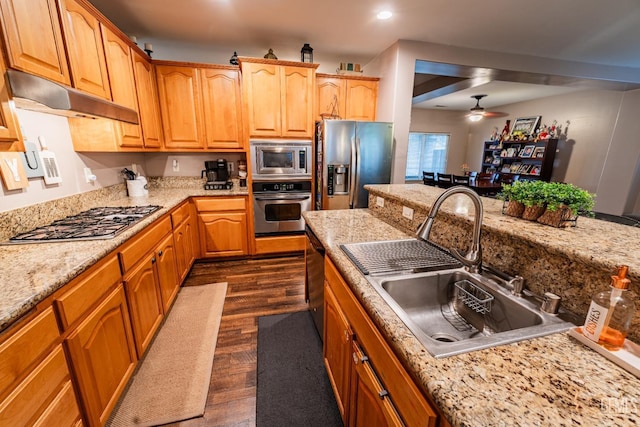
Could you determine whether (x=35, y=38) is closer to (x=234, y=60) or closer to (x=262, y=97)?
(x=262, y=97)

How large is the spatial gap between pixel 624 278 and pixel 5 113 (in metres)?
2.10

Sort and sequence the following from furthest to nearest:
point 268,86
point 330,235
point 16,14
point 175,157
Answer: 1. point 175,157
2. point 268,86
3. point 330,235
4. point 16,14

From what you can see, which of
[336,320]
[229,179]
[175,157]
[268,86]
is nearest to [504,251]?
[336,320]

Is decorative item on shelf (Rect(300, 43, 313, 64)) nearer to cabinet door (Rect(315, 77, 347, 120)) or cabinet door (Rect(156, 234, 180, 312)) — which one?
cabinet door (Rect(315, 77, 347, 120))

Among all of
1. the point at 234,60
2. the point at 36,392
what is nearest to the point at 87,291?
the point at 36,392

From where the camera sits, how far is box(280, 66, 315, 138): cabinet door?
2889 mm

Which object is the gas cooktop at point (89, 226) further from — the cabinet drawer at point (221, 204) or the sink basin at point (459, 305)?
the sink basin at point (459, 305)

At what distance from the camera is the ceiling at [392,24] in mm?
2191

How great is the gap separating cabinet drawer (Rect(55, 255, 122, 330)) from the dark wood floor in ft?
2.57

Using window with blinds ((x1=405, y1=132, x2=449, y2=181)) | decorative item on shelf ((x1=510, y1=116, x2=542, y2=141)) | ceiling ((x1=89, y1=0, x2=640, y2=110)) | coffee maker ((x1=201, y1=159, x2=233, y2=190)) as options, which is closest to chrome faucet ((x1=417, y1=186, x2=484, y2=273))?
ceiling ((x1=89, y1=0, x2=640, y2=110))

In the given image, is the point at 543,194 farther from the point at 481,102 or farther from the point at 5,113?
the point at 481,102

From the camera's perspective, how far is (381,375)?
2.68 feet

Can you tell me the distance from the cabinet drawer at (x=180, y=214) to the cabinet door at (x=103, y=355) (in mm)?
1038

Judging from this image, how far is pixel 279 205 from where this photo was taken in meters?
3.11
